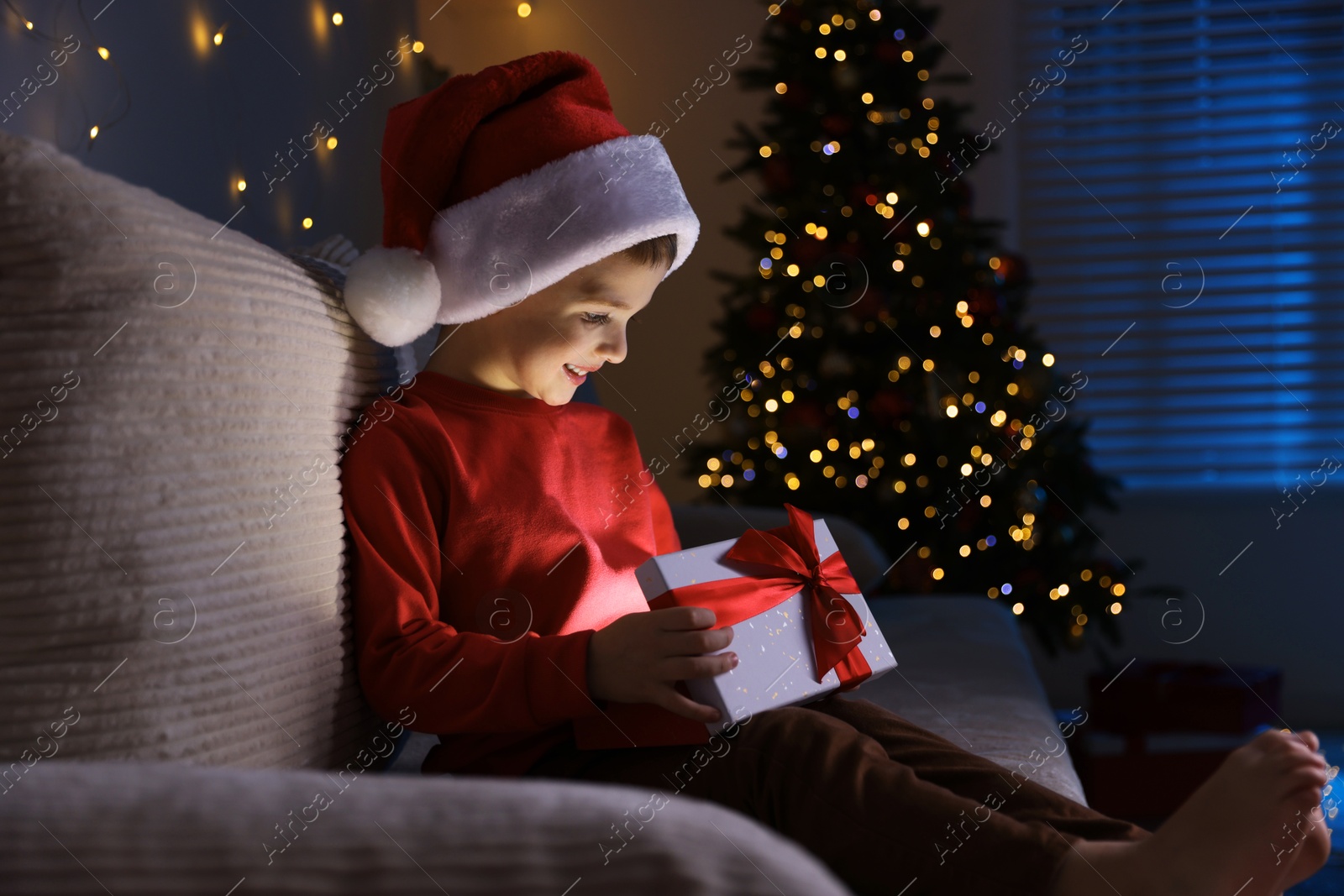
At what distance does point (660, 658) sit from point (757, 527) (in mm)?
956

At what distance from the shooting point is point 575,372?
1.16m

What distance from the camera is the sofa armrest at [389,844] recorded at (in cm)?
37

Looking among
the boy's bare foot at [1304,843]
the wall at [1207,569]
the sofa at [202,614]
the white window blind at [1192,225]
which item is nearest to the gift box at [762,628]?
the sofa at [202,614]

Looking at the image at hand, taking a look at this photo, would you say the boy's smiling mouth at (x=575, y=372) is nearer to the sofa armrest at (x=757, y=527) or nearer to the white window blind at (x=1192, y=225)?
the sofa armrest at (x=757, y=527)

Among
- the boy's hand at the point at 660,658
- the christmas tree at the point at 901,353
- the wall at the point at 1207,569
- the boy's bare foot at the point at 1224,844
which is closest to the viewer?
the boy's bare foot at the point at 1224,844

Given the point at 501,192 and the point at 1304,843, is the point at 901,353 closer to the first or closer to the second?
the point at 501,192

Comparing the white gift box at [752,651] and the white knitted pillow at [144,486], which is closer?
the white knitted pillow at [144,486]

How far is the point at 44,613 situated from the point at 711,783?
0.53m

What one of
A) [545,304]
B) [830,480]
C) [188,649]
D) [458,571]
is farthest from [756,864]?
[830,480]

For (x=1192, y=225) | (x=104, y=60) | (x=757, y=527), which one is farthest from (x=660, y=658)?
(x=1192, y=225)

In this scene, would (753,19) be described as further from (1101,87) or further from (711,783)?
(711,783)

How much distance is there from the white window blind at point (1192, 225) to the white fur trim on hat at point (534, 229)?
234cm

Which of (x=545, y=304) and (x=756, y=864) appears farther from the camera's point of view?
(x=545, y=304)

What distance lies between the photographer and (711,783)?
0.91 m
